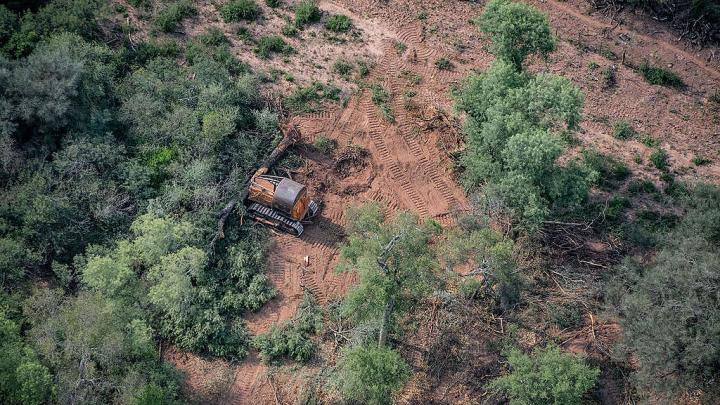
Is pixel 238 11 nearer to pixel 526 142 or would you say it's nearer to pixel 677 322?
pixel 526 142

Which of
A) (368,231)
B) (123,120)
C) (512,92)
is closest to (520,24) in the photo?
(512,92)

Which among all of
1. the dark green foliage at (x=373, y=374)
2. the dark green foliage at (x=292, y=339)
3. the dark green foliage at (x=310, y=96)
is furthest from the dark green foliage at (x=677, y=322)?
the dark green foliage at (x=310, y=96)

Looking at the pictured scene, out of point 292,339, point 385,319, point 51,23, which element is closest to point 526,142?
point 385,319

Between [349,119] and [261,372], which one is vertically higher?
[349,119]

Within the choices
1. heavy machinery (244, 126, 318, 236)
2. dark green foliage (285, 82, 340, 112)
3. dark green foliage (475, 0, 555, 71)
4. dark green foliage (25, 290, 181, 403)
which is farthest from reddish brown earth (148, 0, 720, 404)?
dark green foliage (475, 0, 555, 71)

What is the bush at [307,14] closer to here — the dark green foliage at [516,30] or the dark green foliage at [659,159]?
the dark green foliage at [516,30]

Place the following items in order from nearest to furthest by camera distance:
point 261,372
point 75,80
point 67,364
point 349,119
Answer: point 67,364
point 261,372
point 75,80
point 349,119

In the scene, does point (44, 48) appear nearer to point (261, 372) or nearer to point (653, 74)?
point (261, 372)

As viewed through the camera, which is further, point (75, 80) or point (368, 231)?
point (75, 80)
